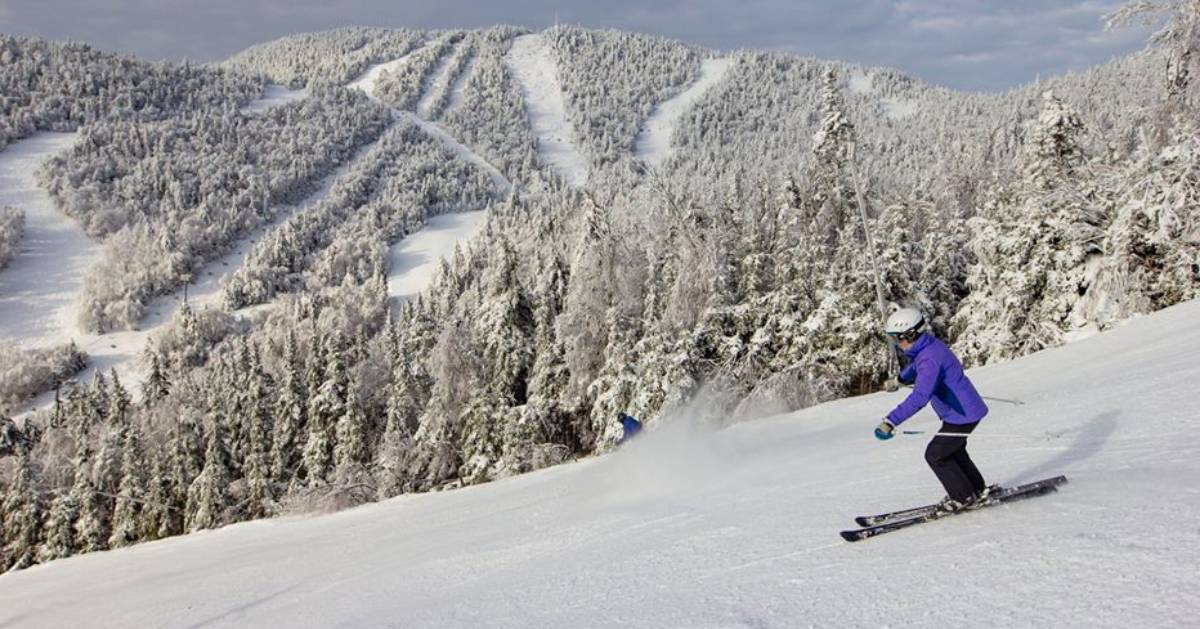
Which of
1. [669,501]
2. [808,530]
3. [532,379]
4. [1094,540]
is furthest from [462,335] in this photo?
[1094,540]

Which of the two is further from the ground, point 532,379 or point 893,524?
point 893,524

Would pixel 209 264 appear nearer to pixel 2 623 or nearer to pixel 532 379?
pixel 532 379

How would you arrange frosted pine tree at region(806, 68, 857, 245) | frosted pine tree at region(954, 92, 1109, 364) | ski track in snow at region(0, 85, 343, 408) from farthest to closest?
ski track in snow at region(0, 85, 343, 408) → frosted pine tree at region(806, 68, 857, 245) → frosted pine tree at region(954, 92, 1109, 364)

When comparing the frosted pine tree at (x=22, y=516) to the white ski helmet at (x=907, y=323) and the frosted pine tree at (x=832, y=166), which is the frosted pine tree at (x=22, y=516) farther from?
the white ski helmet at (x=907, y=323)

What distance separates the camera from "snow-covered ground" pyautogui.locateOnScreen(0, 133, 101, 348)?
15150 centimetres

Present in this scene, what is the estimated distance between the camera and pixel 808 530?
7566mm

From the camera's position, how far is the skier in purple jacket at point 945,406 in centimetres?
676

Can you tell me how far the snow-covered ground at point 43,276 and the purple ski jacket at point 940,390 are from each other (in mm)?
175490

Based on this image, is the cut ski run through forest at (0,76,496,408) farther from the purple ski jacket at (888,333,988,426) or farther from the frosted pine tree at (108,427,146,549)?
the purple ski jacket at (888,333,988,426)

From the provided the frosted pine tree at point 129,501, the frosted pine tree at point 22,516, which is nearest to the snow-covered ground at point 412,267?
the frosted pine tree at point 22,516

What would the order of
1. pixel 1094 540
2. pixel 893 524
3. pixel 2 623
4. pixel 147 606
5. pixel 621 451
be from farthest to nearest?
pixel 621 451 → pixel 2 623 → pixel 147 606 → pixel 893 524 → pixel 1094 540

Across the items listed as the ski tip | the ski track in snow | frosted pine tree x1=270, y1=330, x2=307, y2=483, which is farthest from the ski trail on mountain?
the ski tip

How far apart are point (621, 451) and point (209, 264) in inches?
7693

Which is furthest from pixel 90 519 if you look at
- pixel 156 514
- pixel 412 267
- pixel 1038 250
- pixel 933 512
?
pixel 412 267
